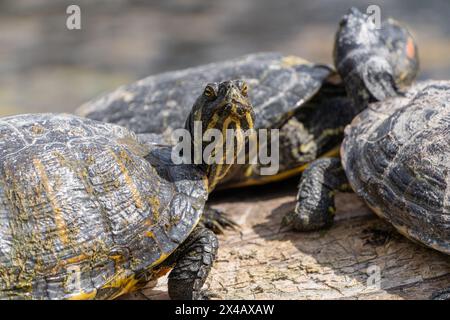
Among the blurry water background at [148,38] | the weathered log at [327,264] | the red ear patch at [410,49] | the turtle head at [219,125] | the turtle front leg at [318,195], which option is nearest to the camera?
the turtle head at [219,125]

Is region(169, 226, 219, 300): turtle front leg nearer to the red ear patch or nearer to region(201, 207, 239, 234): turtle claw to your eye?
region(201, 207, 239, 234): turtle claw

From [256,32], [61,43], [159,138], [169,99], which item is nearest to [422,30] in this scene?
[256,32]

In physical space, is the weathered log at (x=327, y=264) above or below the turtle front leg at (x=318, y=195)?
below

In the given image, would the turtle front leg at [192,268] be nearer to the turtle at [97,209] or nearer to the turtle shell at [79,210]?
the turtle at [97,209]

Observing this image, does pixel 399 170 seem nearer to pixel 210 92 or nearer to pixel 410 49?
pixel 210 92

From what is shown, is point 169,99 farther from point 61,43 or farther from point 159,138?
point 61,43

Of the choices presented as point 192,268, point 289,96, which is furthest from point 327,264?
point 289,96

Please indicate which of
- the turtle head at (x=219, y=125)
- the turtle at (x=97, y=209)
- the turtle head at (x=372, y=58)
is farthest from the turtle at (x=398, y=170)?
the turtle at (x=97, y=209)

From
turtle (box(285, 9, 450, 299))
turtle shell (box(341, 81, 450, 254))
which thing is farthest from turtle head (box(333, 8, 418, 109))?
turtle shell (box(341, 81, 450, 254))
